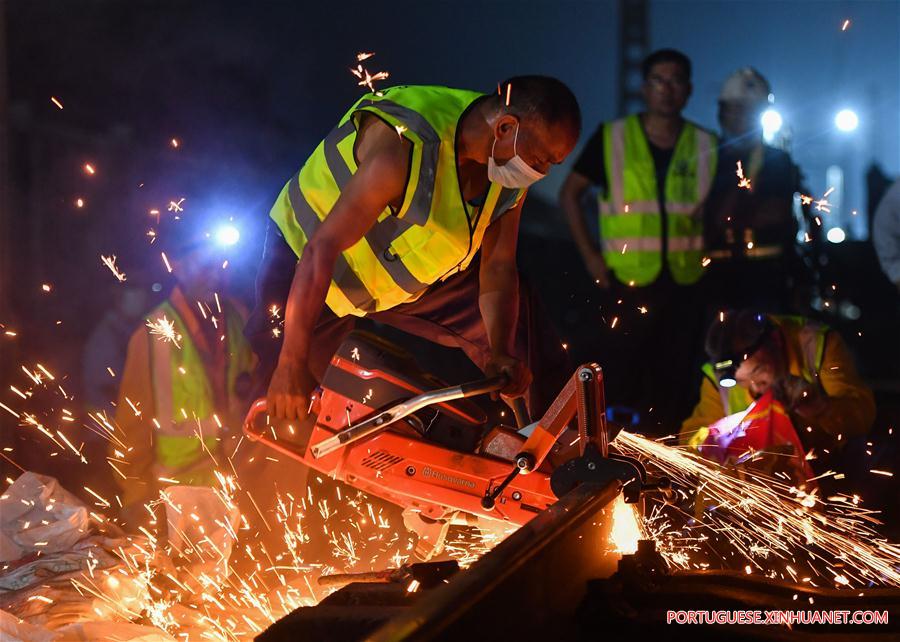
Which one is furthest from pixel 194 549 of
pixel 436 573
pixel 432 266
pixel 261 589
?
pixel 436 573

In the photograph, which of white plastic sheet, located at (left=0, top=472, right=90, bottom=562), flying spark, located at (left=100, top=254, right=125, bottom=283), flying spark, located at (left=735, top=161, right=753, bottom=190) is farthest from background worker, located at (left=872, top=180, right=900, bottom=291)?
white plastic sheet, located at (left=0, top=472, right=90, bottom=562)

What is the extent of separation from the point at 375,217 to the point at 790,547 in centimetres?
202

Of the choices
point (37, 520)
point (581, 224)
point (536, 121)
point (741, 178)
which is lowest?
point (37, 520)

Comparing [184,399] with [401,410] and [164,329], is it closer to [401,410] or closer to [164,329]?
[164,329]

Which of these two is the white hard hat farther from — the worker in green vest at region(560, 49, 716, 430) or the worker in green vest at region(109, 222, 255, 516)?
the worker in green vest at region(109, 222, 255, 516)

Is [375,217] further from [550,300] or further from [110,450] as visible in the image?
[550,300]

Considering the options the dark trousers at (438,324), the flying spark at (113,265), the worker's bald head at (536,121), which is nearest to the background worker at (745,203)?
the dark trousers at (438,324)

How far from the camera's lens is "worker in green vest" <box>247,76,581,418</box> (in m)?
2.97

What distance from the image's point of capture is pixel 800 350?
413 centimetres

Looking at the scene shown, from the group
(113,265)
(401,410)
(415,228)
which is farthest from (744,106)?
(113,265)

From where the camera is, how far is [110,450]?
4664 millimetres

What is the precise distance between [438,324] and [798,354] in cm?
158

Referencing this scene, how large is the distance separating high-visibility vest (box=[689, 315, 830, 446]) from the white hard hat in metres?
1.34

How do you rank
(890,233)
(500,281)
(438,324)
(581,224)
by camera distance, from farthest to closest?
1. (890,233)
2. (581,224)
3. (438,324)
4. (500,281)
